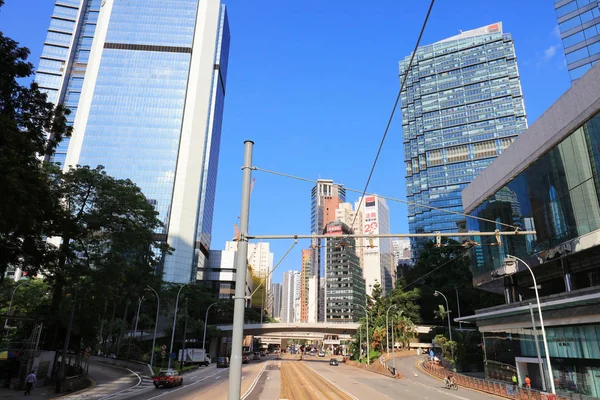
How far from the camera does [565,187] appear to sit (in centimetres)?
3375

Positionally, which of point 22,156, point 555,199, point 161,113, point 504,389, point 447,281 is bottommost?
point 504,389

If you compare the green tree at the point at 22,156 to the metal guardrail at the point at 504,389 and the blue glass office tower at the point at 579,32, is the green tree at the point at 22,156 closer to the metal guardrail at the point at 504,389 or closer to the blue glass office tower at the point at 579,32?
the metal guardrail at the point at 504,389

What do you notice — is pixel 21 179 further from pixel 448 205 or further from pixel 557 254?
pixel 448 205

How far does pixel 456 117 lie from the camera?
173 meters

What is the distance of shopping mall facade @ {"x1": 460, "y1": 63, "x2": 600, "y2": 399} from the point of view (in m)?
30.0

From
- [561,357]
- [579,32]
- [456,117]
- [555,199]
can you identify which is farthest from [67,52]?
[561,357]

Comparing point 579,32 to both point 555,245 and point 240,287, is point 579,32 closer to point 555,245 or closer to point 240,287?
point 555,245

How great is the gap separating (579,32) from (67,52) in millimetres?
176162

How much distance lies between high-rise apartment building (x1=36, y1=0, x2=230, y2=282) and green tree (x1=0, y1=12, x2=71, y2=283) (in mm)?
94139

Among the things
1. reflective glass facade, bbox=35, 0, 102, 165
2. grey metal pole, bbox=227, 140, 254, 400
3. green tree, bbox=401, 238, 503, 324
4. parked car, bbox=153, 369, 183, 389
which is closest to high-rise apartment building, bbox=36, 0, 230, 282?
reflective glass facade, bbox=35, 0, 102, 165

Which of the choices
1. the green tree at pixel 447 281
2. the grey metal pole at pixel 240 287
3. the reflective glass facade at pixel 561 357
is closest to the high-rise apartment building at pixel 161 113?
the green tree at pixel 447 281

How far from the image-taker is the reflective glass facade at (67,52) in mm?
159625

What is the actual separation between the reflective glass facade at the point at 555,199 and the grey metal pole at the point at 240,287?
30.5m

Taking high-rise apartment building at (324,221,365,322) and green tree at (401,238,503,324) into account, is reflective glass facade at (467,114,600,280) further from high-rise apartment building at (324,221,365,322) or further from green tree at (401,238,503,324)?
high-rise apartment building at (324,221,365,322)
